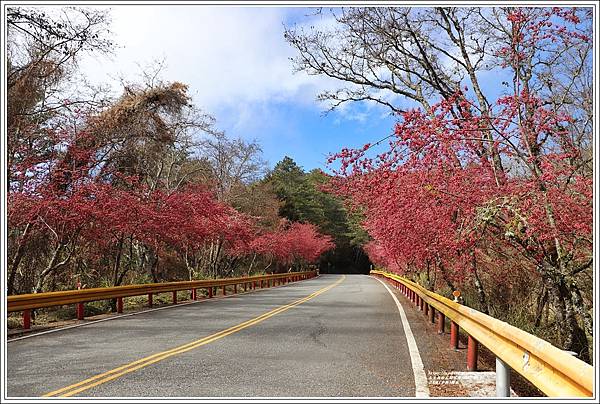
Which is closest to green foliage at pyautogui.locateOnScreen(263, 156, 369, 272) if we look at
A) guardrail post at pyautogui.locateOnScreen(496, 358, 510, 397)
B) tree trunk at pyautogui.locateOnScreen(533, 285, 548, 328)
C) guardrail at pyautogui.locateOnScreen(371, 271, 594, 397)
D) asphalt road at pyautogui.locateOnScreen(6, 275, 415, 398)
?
tree trunk at pyautogui.locateOnScreen(533, 285, 548, 328)

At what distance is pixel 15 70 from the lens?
11914mm

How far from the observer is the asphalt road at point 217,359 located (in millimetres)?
6020

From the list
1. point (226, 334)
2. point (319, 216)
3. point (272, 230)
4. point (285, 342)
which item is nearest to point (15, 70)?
point (226, 334)

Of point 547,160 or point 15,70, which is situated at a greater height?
point 15,70

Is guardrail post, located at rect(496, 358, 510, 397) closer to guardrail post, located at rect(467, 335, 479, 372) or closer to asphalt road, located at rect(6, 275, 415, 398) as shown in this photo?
asphalt road, located at rect(6, 275, 415, 398)

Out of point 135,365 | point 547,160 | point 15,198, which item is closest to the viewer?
point 135,365

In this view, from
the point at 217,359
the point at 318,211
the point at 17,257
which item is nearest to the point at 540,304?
the point at 217,359

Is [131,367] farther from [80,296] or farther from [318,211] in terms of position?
[318,211]

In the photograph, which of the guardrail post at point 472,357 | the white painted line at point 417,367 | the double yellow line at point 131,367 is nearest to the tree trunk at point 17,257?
the double yellow line at point 131,367

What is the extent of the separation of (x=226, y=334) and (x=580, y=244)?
6.56 metres

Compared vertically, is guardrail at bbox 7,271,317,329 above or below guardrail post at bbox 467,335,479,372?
above

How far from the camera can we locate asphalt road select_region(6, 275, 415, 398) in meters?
6.02

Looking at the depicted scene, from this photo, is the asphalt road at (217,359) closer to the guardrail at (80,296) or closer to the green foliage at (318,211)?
the guardrail at (80,296)

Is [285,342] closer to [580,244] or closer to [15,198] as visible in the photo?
[580,244]
